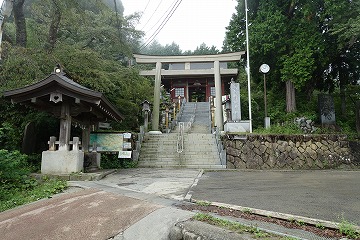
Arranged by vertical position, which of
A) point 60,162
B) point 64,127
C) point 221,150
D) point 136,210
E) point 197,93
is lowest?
point 136,210

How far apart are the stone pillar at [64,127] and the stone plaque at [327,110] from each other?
16220 mm

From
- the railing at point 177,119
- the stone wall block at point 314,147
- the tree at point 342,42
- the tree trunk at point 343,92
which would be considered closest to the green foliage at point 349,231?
the stone wall block at point 314,147

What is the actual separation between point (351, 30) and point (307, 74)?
354 cm

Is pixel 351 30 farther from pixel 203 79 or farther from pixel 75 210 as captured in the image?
pixel 203 79

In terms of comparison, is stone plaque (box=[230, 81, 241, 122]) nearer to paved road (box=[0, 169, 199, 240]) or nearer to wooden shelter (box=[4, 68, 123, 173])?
wooden shelter (box=[4, 68, 123, 173])

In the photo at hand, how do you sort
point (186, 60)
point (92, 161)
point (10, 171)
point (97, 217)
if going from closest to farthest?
1. point (97, 217)
2. point (10, 171)
3. point (92, 161)
4. point (186, 60)

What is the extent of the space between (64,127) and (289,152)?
10.5m

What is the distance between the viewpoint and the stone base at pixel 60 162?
8.41 meters

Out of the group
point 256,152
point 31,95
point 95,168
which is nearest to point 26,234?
point 31,95

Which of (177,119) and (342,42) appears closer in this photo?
(342,42)

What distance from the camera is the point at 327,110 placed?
17.4 metres

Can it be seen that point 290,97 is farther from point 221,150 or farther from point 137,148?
point 137,148

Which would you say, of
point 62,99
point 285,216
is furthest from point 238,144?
point 285,216

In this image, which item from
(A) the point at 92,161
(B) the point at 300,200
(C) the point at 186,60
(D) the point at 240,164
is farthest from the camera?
(C) the point at 186,60
